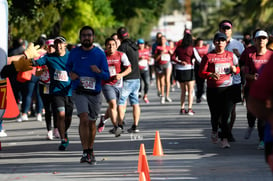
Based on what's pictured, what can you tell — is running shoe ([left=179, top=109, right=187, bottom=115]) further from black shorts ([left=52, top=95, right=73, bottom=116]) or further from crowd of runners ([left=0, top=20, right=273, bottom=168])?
black shorts ([left=52, top=95, right=73, bottom=116])

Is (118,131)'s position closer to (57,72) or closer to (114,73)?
(114,73)

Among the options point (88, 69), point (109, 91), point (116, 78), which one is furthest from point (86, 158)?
point (109, 91)

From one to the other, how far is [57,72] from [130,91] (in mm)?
2308

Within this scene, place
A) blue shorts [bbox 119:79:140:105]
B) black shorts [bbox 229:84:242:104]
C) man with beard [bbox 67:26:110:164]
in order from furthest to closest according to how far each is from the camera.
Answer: blue shorts [bbox 119:79:140:105]
black shorts [bbox 229:84:242:104]
man with beard [bbox 67:26:110:164]

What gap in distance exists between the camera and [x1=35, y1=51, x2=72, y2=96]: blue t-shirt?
13852 mm

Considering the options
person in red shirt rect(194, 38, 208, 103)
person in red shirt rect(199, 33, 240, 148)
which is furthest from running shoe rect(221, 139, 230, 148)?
person in red shirt rect(194, 38, 208, 103)

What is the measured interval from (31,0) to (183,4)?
166 m

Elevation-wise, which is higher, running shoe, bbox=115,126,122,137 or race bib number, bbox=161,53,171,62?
race bib number, bbox=161,53,171,62

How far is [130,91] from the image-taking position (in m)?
15.8

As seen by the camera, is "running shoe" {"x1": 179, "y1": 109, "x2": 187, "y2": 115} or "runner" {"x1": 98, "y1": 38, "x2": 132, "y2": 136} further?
"running shoe" {"x1": 179, "y1": 109, "x2": 187, "y2": 115}

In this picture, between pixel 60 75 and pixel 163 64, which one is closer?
pixel 60 75

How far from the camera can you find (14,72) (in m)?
9.67

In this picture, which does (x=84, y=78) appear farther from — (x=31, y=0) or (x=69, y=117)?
(x=31, y=0)

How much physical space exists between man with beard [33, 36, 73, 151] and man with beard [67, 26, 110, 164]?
1964 mm
